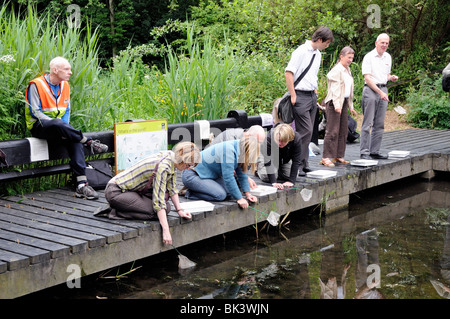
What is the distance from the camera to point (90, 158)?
6.51 meters

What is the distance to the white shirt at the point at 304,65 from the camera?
6.75m

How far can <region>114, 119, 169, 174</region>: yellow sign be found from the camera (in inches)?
243

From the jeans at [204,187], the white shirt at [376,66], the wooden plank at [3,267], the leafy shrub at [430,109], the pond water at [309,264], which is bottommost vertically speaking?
the pond water at [309,264]

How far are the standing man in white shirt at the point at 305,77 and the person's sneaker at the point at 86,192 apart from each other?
251cm

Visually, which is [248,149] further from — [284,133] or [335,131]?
[335,131]

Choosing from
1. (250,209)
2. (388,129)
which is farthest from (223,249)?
(388,129)

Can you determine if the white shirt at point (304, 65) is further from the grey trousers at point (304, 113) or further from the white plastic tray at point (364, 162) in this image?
the white plastic tray at point (364, 162)

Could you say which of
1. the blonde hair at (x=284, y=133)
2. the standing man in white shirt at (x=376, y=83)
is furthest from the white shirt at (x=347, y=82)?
the blonde hair at (x=284, y=133)

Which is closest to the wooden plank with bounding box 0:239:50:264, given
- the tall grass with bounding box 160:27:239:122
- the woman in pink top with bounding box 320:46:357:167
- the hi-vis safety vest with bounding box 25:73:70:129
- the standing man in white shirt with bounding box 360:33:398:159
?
the hi-vis safety vest with bounding box 25:73:70:129

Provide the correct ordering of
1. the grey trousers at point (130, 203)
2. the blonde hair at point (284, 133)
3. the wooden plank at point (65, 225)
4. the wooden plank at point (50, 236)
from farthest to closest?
1. the blonde hair at point (284, 133)
2. the grey trousers at point (130, 203)
3. the wooden plank at point (65, 225)
4. the wooden plank at point (50, 236)

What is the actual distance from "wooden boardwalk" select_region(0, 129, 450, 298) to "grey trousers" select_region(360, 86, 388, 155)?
3.33 ft
